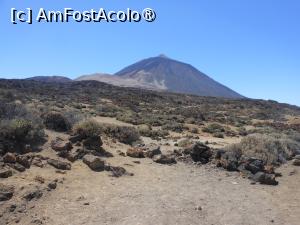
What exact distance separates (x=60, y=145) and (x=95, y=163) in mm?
1394

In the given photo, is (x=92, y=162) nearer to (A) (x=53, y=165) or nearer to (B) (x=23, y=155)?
(A) (x=53, y=165)

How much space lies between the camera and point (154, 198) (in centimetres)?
1031

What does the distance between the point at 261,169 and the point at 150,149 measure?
3567 millimetres

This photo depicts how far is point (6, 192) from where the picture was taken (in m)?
9.36

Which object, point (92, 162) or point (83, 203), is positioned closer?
point (83, 203)

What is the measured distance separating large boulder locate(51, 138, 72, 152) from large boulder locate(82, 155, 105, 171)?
846 millimetres

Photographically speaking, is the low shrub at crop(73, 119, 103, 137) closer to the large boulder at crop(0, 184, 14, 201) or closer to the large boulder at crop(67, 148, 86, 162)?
the large boulder at crop(67, 148, 86, 162)

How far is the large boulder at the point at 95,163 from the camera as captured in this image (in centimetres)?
1212

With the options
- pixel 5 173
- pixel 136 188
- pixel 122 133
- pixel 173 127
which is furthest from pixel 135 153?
pixel 173 127

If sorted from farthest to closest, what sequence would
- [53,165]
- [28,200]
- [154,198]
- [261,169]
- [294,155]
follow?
[294,155]
[261,169]
[53,165]
[154,198]
[28,200]

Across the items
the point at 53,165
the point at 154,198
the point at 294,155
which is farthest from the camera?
the point at 294,155

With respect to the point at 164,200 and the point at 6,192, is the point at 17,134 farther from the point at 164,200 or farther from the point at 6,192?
the point at 164,200

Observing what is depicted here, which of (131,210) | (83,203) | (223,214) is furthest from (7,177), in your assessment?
(223,214)

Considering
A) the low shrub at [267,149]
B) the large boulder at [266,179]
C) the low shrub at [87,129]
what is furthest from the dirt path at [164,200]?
the low shrub at [267,149]
